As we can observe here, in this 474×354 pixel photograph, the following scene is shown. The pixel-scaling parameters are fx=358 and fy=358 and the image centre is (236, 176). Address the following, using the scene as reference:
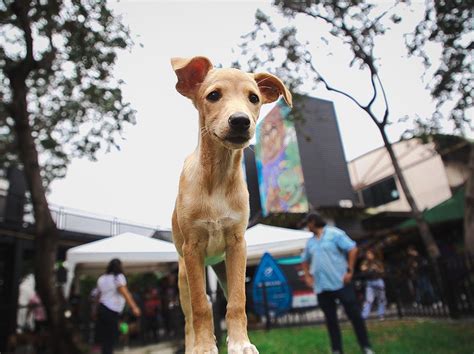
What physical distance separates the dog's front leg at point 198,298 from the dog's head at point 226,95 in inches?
16.3

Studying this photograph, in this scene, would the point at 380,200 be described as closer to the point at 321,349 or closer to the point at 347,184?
the point at 347,184

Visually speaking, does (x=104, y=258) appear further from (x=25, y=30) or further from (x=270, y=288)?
(x=270, y=288)

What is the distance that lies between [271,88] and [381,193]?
22.4m

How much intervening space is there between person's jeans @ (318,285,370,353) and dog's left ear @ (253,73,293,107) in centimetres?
386

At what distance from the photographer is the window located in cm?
2148

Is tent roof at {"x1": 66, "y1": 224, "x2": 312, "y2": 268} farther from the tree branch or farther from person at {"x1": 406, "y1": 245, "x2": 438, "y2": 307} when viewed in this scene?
the tree branch

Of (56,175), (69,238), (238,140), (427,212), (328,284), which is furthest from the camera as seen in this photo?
(69,238)

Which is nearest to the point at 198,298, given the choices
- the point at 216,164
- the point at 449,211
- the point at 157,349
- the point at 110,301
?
the point at 216,164

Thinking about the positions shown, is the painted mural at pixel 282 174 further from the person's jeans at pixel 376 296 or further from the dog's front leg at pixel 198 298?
the dog's front leg at pixel 198 298

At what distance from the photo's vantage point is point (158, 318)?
10273 millimetres

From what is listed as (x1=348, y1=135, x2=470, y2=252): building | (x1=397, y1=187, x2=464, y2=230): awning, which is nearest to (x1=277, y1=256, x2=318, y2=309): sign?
(x1=348, y1=135, x2=470, y2=252): building

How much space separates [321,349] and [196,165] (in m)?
5.42

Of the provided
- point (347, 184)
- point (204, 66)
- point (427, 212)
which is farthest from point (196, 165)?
point (347, 184)

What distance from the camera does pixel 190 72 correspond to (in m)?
1.47
